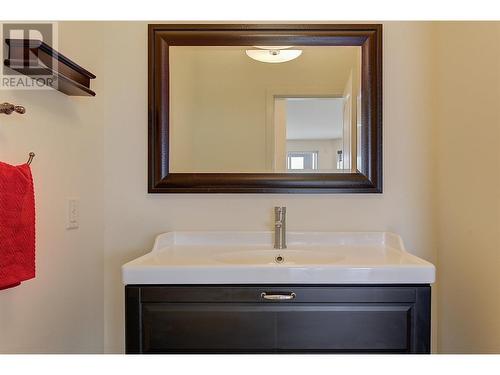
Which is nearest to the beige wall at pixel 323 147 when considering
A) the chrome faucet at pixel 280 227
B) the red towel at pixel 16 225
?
the chrome faucet at pixel 280 227

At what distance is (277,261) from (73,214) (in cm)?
79

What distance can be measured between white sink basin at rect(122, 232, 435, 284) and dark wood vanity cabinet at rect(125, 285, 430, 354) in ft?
0.08

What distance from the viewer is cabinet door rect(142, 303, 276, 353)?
3.54 ft

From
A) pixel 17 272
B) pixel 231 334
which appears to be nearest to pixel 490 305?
pixel 231 334

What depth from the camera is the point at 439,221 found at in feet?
5.09

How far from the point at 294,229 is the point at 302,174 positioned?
0.24 m

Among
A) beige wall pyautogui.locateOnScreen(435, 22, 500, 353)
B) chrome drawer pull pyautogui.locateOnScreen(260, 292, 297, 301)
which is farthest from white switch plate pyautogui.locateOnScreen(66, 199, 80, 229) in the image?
beige wall pyautogui.locateOnScreen(435, 22, 500, 353)

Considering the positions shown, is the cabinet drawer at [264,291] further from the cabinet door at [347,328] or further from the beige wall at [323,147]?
the beige wall at [323,147]

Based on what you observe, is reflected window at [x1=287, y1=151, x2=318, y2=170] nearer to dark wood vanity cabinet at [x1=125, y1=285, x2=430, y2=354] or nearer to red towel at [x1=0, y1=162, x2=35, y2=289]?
dark wood vanity cabinet at [x1=125, y1=285, x2=430, y2=354]

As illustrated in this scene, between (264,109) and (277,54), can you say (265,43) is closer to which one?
(277,54)

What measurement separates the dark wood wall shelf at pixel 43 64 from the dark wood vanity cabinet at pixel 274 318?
681mm

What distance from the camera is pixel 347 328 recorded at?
1.08 meters

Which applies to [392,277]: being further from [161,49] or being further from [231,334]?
[161,49]

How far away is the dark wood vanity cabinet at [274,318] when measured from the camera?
1.08 m
